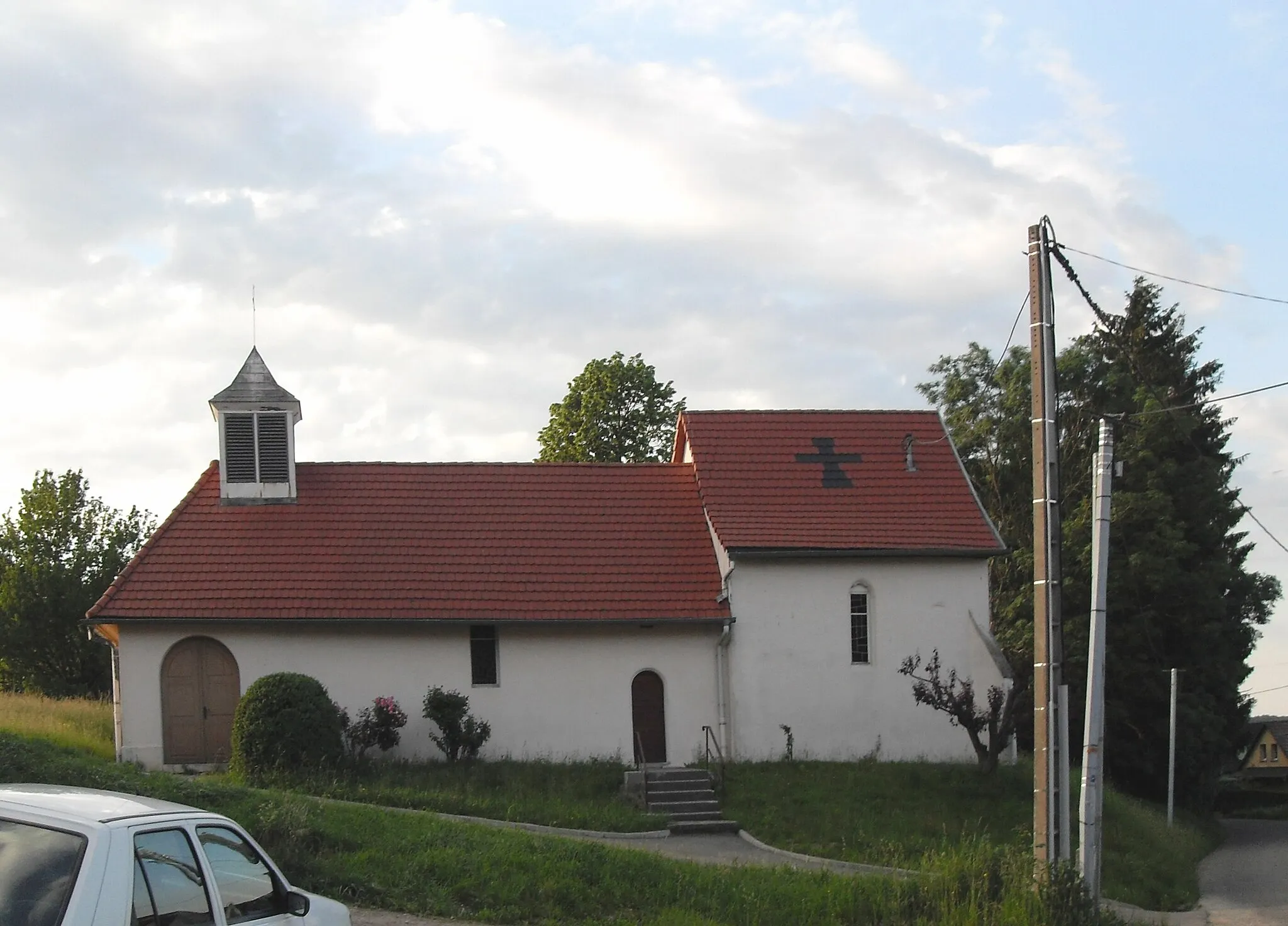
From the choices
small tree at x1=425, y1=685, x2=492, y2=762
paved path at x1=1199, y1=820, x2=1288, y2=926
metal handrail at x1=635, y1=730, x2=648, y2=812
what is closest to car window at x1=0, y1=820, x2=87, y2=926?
metal handrail at x1=635, y1=730, x2=648, y2=812

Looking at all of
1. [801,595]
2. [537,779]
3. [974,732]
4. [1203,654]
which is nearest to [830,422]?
[801,595]

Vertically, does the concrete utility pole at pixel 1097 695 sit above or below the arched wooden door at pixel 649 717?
above

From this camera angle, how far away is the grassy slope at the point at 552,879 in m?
14.1

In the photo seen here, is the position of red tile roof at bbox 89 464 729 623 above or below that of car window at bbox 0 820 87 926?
above

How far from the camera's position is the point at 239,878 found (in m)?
7.96

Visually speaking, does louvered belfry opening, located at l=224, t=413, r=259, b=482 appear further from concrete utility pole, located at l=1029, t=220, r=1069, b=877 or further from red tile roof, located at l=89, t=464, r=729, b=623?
concrete utility pole, located at l=1029, t=220, r=1069, b=877

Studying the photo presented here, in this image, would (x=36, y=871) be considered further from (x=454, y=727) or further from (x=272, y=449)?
(x=272, y=449)

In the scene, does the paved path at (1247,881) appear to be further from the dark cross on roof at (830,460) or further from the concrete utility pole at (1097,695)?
the dark cross on roof at (830,460)

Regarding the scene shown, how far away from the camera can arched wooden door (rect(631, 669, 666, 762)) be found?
27.2 meters

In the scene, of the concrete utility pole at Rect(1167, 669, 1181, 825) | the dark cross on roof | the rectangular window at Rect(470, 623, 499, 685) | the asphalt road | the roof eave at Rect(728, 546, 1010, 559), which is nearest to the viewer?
the asphalt road

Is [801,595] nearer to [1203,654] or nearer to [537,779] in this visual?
[537,779]

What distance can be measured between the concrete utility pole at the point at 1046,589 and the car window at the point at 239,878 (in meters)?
9.42

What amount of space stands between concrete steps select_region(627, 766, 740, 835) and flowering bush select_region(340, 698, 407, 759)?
4598mm

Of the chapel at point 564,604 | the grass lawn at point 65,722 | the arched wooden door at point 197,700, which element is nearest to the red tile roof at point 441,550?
the chapel at point 564,604
